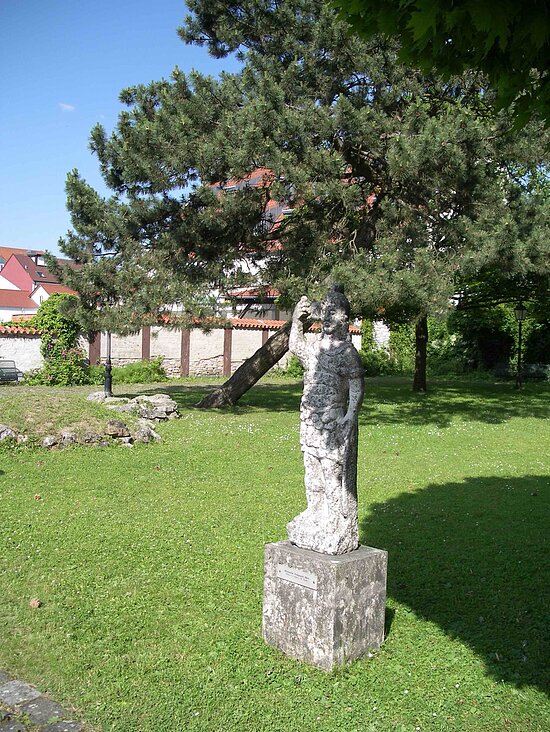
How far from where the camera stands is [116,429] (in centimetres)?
Answer: 1281

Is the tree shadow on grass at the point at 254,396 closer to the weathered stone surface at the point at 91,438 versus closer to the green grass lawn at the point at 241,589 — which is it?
the weathered stone surface at the point at 91,438

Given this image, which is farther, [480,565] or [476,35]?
[480,565]

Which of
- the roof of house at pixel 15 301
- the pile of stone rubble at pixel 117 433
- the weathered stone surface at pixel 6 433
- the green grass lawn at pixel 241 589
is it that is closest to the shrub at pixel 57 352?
the pile of stone rubble at pixel 117 433

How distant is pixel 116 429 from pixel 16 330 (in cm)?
1226

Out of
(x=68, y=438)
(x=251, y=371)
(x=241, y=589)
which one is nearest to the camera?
(x=241, y=589)

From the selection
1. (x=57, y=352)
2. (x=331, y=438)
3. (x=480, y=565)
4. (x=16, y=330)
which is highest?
(x=16, y=330)

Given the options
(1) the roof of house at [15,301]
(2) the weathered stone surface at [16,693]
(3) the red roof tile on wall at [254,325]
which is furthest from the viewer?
(1) the roof of house at [15,301]

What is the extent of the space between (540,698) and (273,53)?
577 inches

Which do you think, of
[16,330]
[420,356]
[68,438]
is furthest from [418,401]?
[16,330]

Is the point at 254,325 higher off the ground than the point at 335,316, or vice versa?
the point at 254,325

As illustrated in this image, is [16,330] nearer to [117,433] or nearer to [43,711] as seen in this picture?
[117,433]

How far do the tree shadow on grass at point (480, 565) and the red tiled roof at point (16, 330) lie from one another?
1729 cm

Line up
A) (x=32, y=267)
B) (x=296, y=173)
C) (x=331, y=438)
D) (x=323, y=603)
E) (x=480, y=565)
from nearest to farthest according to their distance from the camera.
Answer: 1. (x=323, y=603)
2. (x=331, y=438)
3. (x=480, y=565)
4. (x=296, y=173)
5. (x=32, y=267)

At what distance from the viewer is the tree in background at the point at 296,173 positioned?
1377 cm
